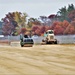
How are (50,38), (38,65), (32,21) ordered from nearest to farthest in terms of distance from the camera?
(38,65), (50,38), (32,21)

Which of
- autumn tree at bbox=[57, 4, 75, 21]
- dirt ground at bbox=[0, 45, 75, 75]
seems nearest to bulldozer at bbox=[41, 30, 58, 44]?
dirt ground at bbox=[0, 45, 75, 75]

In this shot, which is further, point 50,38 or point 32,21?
point 32,21

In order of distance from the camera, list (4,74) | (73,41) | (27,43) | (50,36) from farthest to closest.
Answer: (73,41) < (50,36) < (27,43) < (4,74)

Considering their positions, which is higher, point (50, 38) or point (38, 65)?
point (50, 38)

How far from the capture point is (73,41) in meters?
60.7

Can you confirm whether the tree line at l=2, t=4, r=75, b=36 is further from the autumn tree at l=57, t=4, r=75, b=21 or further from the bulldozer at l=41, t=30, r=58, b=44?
the bulldozer at l=41, t=30, r=58, b=44

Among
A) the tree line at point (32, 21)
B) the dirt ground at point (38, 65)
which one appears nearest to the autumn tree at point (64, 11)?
the tree line at point (32, 21)

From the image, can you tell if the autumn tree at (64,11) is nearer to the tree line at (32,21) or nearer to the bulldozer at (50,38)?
the tree line at (32,21)

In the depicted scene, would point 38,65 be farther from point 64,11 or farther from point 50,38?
point 64,11

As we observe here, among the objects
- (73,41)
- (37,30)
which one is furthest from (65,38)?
(37,30)

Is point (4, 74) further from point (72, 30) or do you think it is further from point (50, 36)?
point (72, 30)

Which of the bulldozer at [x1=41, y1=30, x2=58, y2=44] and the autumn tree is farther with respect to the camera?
the autumn tree

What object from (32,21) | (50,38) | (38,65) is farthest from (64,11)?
(38,65)

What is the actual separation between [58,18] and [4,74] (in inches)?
4817
